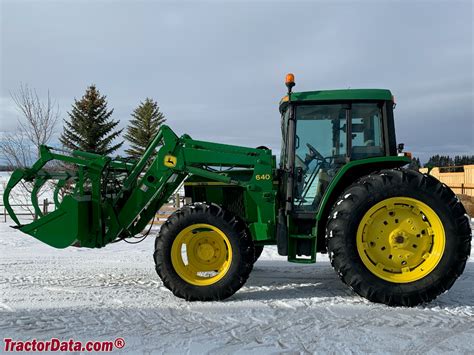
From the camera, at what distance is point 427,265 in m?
4.01

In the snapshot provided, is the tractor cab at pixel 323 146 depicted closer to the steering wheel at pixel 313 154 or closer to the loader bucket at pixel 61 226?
the steering wheel at pixel 313 154

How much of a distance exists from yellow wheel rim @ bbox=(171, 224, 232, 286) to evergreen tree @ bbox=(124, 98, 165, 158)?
26.7 meters

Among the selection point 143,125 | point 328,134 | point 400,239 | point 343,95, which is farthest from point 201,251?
point 143,125

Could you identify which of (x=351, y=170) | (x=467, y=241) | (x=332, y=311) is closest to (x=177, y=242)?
(x=332, y=311)

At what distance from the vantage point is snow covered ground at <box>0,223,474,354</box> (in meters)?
3.12

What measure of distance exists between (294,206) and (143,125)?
28580mm

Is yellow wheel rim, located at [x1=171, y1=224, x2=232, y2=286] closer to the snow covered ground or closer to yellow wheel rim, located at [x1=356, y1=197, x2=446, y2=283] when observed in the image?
the snow covered ground

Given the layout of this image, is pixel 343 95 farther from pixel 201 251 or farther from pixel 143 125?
pixel 143 125

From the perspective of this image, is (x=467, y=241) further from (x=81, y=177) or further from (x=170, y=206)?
(x=170, y=206)

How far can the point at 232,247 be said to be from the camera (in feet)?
13.8

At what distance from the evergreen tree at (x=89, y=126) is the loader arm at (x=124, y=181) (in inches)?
696

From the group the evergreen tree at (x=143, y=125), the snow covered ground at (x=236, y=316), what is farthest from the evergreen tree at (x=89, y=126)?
the snow covered ground at (x=236, y=316)

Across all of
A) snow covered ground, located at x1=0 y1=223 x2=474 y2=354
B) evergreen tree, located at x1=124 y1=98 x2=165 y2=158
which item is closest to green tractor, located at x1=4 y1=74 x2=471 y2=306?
snow covered ground, located at x1=0 y1=223 x2=474 y2=354

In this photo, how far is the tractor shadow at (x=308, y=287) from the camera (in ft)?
14.1
